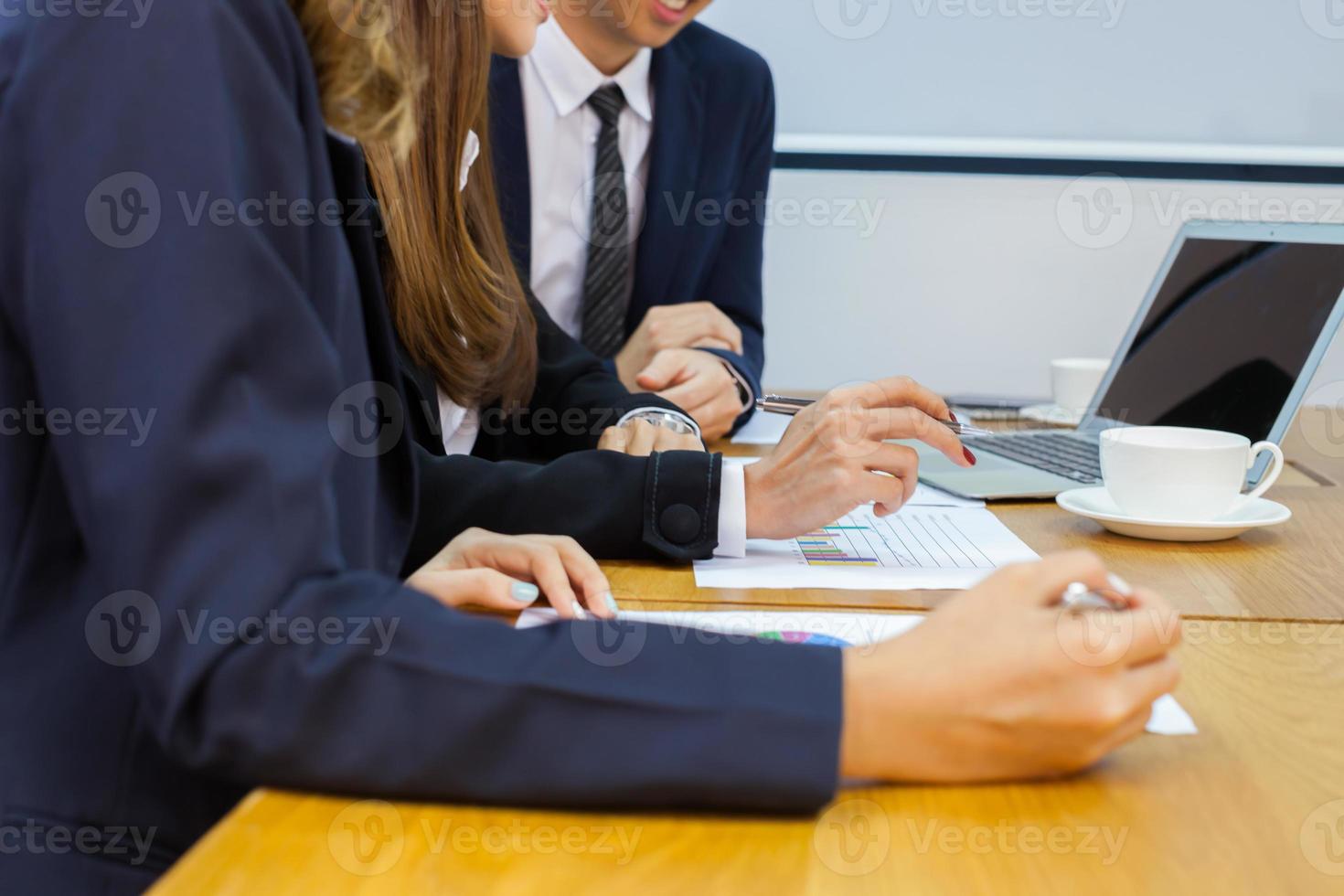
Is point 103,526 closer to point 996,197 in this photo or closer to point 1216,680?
point 1216,680

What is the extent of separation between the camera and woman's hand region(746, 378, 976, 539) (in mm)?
939

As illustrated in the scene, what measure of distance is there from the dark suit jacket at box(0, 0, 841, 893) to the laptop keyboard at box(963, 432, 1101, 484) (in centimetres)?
79

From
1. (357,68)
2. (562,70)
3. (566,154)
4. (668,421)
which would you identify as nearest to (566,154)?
(566,154)

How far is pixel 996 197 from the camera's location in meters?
2.42

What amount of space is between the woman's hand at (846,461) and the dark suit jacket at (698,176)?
0.77m

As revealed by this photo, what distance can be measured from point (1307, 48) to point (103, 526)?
2414mm

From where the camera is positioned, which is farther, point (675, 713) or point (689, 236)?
point (689, 236)

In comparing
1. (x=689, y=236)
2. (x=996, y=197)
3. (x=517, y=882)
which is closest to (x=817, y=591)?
(x=517, y=882)

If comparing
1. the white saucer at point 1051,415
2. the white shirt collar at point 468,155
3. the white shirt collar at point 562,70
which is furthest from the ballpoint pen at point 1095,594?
the white shirt collar at point 562,70

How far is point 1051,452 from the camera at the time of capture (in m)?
Result: 1.35

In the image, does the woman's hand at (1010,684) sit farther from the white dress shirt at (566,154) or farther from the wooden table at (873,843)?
the white dress shirt at (566,154)

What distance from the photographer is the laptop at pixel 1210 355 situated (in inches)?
47.7

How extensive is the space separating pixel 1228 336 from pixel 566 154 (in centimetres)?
97

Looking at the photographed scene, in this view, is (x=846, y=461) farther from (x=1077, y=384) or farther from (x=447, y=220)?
(x=1077, y=384)
